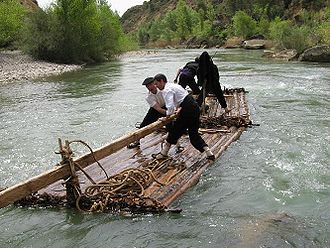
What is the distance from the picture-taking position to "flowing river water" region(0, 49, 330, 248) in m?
5.41

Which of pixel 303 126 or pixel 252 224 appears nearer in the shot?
pixel 252 224

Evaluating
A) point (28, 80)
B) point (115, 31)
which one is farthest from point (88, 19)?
point (28, 80)

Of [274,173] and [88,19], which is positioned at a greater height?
[88,19]

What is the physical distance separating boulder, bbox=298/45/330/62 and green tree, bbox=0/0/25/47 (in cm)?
2673

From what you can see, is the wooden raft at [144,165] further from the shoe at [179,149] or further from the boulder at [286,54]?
the boulder at [286,54]

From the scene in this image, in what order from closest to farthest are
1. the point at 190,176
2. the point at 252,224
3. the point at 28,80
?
the point at 252,224, the point at 190,176, the point at 28,80

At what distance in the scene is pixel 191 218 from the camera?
5.89 meters

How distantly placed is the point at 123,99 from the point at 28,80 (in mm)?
11822

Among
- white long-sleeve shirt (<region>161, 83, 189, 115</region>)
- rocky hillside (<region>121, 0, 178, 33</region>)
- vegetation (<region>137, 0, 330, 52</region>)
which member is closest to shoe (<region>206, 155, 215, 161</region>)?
white long-sleeve shirt (<region>161, 83, 189, 115</region>)

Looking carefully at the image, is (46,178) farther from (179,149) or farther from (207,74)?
(207,74)

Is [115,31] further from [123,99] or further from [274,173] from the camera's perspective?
[274,173]

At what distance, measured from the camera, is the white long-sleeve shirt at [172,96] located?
7.31m

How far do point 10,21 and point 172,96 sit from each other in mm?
37090

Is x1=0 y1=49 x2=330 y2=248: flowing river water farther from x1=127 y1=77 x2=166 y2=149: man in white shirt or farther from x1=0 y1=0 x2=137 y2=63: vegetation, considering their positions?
x1=0 y1=0 x2=137 y2=63: vegetation
